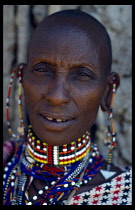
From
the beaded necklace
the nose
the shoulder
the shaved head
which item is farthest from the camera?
the shoulder

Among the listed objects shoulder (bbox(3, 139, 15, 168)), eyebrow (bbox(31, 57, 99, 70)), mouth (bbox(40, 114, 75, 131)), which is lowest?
shoulder (bbox(3, 139, 15, 168))

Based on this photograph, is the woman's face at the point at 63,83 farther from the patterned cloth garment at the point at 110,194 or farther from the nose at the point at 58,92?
the patterned cloth garment at the point at 110,194

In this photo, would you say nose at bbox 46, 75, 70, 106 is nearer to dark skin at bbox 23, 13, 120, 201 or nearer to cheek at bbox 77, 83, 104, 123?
dark skin at bbox 23, 13, 120, 201

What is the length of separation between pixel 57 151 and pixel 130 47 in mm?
1348

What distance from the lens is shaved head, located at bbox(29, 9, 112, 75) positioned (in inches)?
66.9

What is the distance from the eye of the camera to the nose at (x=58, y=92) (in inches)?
62.8

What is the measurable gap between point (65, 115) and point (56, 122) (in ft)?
0.25

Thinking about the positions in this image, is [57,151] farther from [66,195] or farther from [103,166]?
[103,166]

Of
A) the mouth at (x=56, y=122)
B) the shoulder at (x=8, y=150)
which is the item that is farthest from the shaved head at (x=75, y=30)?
the shoulder at (x=8, y=150)

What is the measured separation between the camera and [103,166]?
6.91ft

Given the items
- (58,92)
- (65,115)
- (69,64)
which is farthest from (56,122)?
(69,64)

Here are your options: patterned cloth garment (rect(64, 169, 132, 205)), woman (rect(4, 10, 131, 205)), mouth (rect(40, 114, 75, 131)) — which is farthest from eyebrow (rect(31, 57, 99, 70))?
patterned cloth garment (rect(64, 169, 132, 205))

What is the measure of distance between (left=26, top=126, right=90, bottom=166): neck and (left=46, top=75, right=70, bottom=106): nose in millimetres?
385

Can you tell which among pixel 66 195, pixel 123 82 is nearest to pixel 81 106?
pixel 66 195
